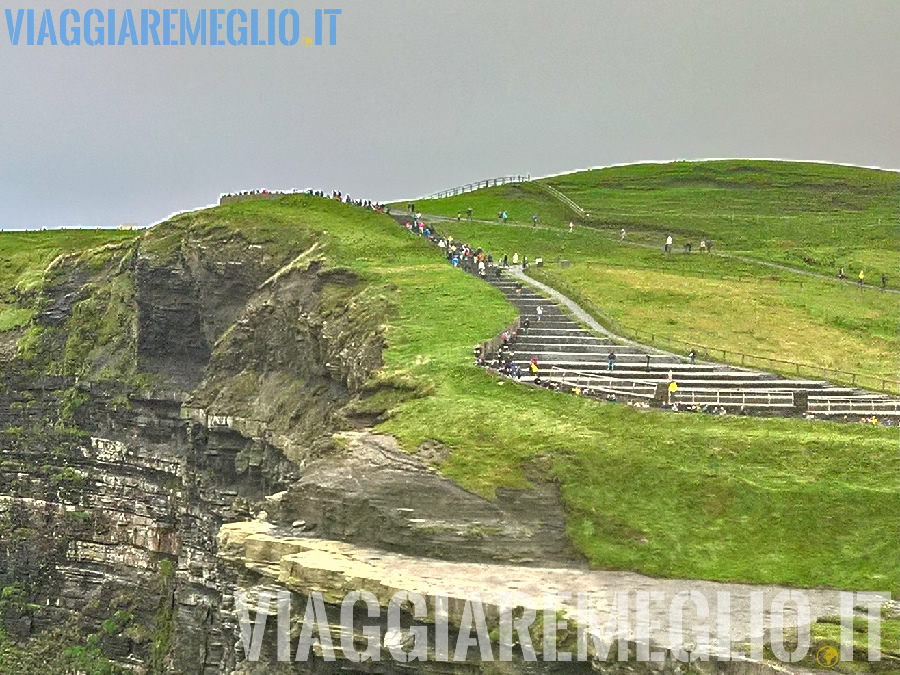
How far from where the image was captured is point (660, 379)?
142 feet

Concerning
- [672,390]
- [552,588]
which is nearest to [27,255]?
[672,390]

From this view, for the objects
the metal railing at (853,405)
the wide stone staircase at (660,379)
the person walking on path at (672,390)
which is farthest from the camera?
the metal railing at (853,405)

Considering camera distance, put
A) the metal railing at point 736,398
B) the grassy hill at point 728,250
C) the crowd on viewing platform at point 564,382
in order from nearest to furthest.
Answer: the crowd on viewing platform at point 564,382, the metal railing at point 736,398, the grassy hill at point 728,250

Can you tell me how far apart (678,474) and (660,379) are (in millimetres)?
12139

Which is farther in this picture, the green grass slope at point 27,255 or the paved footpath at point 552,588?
the green grass slope at point 27,255

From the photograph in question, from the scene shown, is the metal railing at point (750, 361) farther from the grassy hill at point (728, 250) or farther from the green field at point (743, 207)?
the green field at point (743, 207)

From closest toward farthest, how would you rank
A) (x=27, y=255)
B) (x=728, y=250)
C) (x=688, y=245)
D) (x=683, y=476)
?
(x=683, y=476), (x=688, y=245), (x=27, y=255), (x=728, y=250)

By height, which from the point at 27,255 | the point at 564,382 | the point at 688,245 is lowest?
the point at 564,382

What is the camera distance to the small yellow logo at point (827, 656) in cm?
2358

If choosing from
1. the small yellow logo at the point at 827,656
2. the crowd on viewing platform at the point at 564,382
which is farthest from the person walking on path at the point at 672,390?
the small yellow logo at the point at 827,656

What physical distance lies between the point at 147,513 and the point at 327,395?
1949cm

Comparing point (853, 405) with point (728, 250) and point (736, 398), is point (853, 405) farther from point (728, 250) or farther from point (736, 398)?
point (728, 250)

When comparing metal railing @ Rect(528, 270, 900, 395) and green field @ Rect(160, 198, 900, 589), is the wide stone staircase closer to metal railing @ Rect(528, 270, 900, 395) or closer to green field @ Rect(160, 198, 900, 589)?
metal railing @ Rect(528, 270, 900, 395)

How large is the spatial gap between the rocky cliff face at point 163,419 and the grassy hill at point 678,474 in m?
4.77
